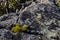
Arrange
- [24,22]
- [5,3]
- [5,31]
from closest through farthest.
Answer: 1. [5,31]
2. [24,22]
3. [5,3]

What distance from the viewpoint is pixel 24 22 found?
A: 11.5 feet

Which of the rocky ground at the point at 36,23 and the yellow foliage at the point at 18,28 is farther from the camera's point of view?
the yellow foliage at the point at 18,28

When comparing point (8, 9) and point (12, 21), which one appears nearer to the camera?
point (12, 21)

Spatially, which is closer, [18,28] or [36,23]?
[18,28]

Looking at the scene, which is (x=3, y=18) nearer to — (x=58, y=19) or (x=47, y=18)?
(x=47, y=18)

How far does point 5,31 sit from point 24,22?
48 centimetres

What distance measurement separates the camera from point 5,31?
3.25 m

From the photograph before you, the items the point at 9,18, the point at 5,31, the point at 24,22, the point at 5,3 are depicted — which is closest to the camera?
the point at 5,31

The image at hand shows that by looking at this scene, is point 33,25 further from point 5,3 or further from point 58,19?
point 5,3

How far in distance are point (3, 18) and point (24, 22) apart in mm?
632

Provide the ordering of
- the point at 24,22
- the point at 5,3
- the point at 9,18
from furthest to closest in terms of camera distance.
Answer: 1. the point at 5,3
2. the point at 9,18
3. the point at 24,22

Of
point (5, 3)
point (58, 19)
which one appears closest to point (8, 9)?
point (5, 3)

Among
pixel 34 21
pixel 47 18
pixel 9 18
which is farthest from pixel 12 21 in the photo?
pixel 47 18

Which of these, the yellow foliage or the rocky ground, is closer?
the rocky ground
